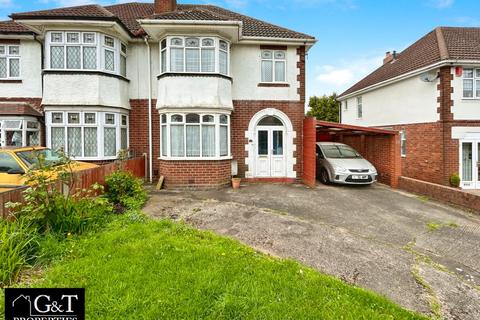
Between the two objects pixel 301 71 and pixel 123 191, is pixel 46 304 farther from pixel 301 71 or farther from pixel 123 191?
pixel 301 71

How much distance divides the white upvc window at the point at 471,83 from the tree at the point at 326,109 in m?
17.2

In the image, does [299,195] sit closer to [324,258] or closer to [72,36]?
[324,258]

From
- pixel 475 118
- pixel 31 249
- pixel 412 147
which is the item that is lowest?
pixel 31 249

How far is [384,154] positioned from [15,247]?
42.6 ft

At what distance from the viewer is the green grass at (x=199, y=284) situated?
3.11 meters

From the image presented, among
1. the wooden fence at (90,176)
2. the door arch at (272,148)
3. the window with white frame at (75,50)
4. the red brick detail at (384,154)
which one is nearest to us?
the wooden fence at (90,176)

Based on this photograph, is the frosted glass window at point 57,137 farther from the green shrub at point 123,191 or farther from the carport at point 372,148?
the carport at point 372,148

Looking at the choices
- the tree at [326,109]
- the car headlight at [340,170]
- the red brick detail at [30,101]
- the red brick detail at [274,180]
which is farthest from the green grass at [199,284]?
the tree at [326,109]

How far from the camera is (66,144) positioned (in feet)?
34.0

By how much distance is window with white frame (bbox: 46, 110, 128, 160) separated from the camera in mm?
10305

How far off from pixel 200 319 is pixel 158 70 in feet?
34.2

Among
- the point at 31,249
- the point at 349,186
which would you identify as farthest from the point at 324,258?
the point at 349,186

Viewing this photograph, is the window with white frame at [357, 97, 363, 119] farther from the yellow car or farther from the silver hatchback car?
the yellow car

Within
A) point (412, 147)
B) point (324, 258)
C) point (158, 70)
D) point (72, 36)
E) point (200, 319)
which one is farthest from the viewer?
point (412, 147)
